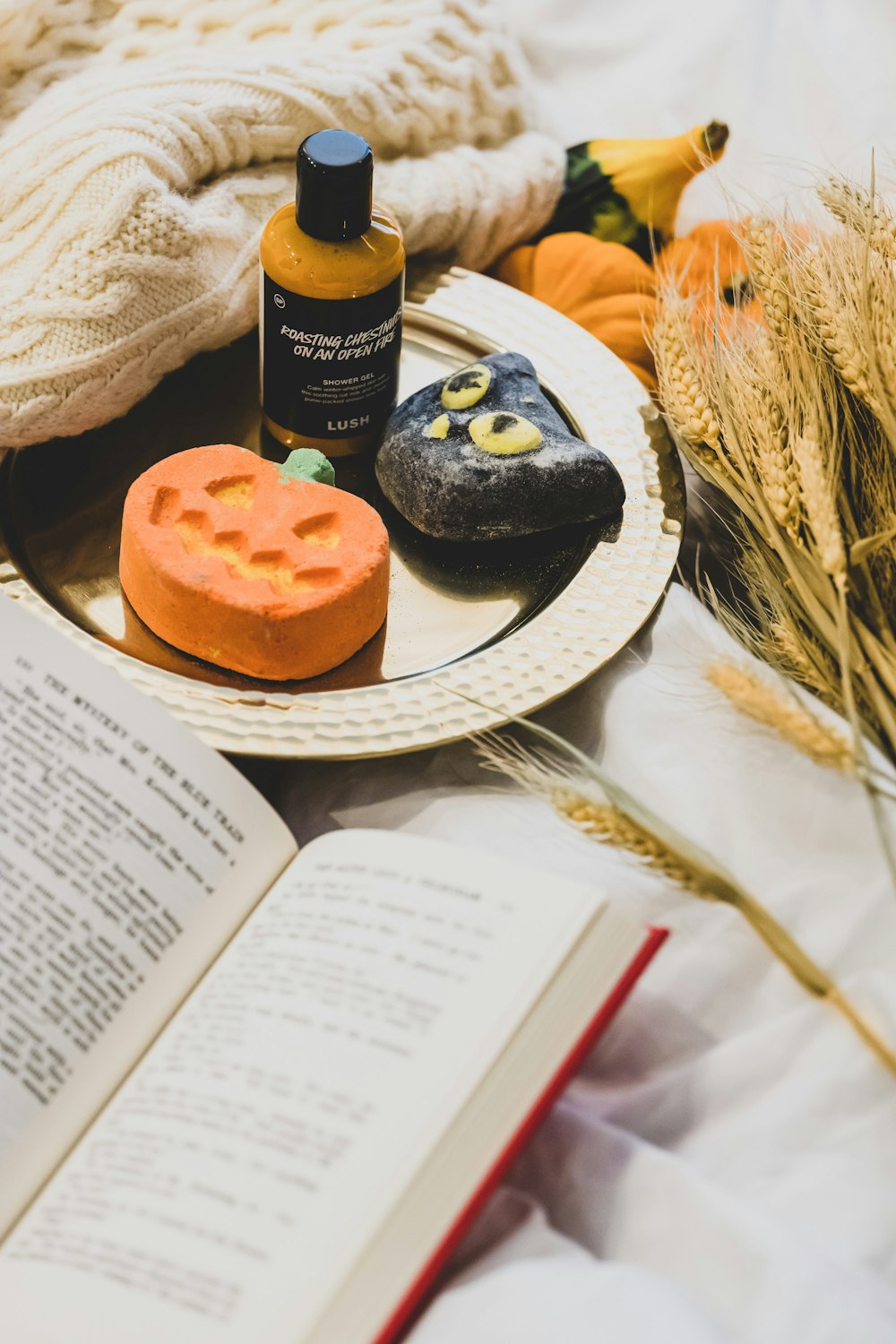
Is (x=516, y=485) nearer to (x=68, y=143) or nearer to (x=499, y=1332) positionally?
(x=68, y=143)

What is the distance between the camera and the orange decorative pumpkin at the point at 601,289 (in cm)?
103

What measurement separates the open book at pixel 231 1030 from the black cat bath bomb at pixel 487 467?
11.0 inches

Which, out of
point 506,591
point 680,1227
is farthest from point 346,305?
point 680,1227

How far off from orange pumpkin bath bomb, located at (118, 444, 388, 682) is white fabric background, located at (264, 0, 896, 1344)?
9 cm

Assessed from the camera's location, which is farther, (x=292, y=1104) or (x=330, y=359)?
(x=330, y=359)

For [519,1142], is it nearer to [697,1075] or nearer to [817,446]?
[697,1075]

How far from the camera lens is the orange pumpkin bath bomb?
2.43 ft

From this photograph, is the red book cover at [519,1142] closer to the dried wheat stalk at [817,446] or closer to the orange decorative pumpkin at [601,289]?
the dried wheat stalk at [817,446]

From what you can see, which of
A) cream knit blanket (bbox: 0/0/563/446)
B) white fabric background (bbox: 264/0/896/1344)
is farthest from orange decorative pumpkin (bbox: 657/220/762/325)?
white fabric background (bbox: 264/0/896/1344)

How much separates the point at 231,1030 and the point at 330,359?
484 millimetres

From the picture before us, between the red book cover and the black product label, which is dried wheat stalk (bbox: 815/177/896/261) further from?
the red book cover

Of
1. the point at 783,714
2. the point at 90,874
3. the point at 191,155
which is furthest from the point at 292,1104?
the point at 191,155

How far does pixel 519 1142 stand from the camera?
1.79 feet

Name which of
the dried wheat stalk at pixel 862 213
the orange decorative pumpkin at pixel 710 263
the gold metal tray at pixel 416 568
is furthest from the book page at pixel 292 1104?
the orange decorative pumpkin at pixel 710 263
